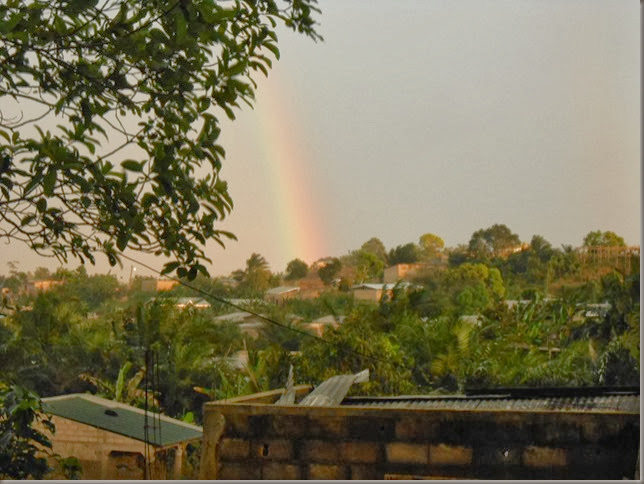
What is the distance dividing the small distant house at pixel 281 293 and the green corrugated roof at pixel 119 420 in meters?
9.81

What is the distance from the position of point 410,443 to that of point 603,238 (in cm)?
2293

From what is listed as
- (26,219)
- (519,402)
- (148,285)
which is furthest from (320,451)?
(148,285)

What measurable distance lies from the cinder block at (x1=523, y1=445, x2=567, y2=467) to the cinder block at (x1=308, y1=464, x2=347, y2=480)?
82 cm

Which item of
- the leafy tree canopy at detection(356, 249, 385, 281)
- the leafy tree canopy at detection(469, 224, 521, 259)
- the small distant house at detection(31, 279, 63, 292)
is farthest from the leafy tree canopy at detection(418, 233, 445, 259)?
the small distant house at detection(31, 279, 63, 292)

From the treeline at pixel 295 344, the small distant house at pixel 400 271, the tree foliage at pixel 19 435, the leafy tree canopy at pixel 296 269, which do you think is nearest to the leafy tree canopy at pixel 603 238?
the small distant house at pixel 400 271

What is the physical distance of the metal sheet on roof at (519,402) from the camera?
4398 mm

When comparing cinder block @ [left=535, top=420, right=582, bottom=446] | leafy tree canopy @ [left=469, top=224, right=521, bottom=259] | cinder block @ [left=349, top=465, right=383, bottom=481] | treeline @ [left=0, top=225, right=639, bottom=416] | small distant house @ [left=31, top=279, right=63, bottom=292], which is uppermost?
leafy tree canopy @ [left=469, top=224, right=521, bottom=259]

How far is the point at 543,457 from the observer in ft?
11.3

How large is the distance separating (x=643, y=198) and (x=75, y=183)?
1756 millimetres

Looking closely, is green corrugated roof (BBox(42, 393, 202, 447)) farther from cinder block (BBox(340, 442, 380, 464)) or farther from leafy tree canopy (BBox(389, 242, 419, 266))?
leafy tree canopy (BBox(389, 242, 419, 266))

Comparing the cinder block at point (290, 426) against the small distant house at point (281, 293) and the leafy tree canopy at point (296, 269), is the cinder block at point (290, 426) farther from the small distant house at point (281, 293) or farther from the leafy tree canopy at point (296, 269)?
the leafy tree canopy at point (296, 269)

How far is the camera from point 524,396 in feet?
15.8

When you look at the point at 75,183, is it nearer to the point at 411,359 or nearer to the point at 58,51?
the point at 58,51

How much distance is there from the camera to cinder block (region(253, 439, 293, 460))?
379 centimetres
